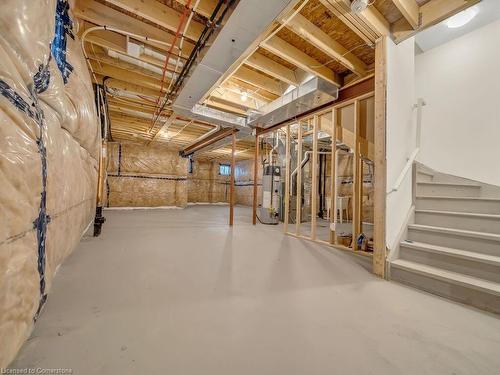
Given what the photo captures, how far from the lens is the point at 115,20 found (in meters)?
2.16

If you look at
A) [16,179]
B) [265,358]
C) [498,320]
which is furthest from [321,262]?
[16,179]

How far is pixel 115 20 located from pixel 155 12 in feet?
1.69

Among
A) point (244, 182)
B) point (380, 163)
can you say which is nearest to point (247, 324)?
point (380, 163)

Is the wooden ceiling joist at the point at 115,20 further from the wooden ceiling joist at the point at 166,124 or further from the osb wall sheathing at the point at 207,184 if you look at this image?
the osb wall sheathing at the point at 207,184

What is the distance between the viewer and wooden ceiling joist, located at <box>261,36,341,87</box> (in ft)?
7.71

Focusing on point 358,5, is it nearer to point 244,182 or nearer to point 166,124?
point 166,124

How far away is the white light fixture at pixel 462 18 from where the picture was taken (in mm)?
2717

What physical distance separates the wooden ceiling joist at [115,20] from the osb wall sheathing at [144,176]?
18.3 ft

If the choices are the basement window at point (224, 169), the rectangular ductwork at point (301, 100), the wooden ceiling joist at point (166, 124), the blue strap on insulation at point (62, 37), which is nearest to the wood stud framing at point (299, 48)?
the rectangular ductwork at point (301, 100)

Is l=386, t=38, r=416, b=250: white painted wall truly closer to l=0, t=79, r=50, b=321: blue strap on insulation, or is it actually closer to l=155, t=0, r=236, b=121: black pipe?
l=155, t=0, r=236, b=121: black pipe

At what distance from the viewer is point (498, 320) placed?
1.34 meters

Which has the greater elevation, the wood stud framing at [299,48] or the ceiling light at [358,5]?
the wood stud framing at [299,48]

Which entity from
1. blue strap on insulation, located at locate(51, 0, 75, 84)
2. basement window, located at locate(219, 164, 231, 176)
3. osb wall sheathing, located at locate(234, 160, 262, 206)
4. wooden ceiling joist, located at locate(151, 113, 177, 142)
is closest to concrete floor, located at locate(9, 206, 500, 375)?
blue strap on insulation, located at locate(51, 0, 75, 84)

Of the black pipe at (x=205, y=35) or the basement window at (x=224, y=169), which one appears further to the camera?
the basement window at (x=224, y=169)
